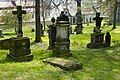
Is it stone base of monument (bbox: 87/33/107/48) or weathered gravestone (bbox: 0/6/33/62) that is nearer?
weathered gravestone (bbox: 0/6/33/62)

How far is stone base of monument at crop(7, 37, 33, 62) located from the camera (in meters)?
11.1

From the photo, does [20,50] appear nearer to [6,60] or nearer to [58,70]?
[6,60]

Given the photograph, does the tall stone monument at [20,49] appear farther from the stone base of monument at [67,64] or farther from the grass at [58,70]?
the stone base of monument at [67,64]

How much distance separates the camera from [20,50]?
439 inches

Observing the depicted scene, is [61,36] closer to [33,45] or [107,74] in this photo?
[107,74]

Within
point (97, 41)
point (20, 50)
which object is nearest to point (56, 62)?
point (20, 50)

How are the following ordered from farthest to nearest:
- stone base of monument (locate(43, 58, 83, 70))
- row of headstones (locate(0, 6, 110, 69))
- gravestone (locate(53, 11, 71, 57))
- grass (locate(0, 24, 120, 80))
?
gravestone (locate(53, 11, 71, 57)) < row of headstones (locate(0, 6, 110, 69)) < stone base of monument (locate(43, 58, 83, 70)) < grass (locate(0, 24, 120, 80))

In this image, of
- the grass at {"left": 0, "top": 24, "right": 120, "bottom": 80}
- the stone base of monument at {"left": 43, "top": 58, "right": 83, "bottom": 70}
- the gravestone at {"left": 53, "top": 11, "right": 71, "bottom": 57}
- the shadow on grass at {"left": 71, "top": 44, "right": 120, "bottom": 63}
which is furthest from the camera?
the gravestone at {"left": 53, "top": 11, "right": 71, "bottom": 57}

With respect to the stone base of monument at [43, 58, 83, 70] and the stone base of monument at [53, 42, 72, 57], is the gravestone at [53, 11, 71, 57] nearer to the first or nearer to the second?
the stone base of monument at [53, 42, 72, 57]

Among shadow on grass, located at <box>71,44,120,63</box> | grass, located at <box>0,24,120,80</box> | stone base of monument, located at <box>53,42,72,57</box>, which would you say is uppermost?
stone base of monument, located at <box>53,42,72,57</box>

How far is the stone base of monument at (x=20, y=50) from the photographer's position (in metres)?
11.1

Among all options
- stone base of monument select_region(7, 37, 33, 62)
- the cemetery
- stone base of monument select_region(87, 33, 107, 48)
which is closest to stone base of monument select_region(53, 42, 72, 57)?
the cemetery

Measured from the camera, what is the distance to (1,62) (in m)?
10.8

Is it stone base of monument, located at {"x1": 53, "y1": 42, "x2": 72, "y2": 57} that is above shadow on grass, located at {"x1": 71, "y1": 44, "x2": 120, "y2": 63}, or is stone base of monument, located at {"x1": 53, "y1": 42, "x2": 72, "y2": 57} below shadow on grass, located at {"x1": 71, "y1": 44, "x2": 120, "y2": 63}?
above
